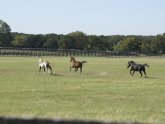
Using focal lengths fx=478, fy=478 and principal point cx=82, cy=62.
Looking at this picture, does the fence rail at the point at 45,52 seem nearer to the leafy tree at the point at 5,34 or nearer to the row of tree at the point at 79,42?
the row of tree at the point at 79,42

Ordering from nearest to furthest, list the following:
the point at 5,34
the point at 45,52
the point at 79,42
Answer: the point at 45,52 → the point at 5,34 → the point at 79,42

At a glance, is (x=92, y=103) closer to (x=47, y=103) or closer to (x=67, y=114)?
(x=47, y=103)

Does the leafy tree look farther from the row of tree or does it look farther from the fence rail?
the fence rail

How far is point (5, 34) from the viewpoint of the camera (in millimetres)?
160250

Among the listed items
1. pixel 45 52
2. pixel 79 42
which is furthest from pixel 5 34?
pixel 45 52

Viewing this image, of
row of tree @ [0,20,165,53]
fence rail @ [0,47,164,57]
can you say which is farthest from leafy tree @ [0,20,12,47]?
fence rail @ [0,47,164,57]

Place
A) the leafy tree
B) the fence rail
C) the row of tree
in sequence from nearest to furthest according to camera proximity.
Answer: the fence rail, the leafy tree, the row of tree

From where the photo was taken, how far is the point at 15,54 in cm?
9750

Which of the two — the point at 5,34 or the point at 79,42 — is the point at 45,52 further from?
the point at 79,42

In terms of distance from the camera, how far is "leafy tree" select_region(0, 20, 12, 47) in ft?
514

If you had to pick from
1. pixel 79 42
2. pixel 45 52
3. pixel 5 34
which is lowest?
pixel 79 42

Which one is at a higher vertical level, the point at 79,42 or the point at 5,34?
the point at 5,34

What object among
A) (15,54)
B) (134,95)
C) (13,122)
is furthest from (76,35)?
(13,122)

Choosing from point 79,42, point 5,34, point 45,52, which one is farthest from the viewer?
point 79,42
